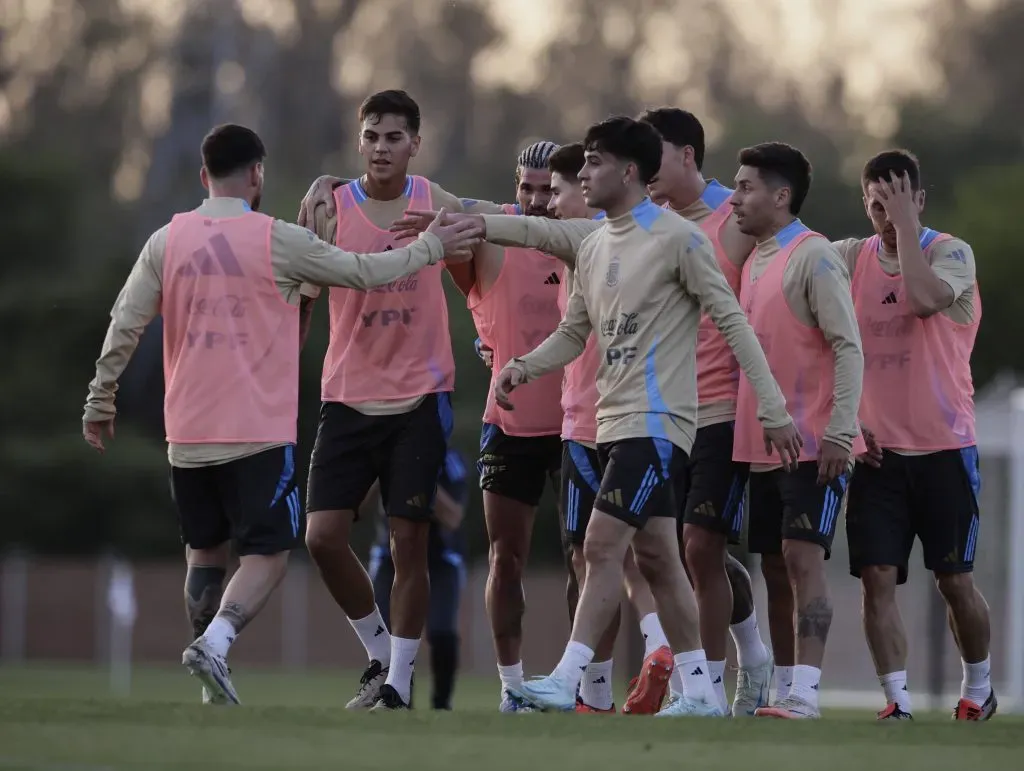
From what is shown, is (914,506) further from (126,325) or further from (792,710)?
(126,325)

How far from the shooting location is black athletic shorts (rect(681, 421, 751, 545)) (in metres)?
9.44

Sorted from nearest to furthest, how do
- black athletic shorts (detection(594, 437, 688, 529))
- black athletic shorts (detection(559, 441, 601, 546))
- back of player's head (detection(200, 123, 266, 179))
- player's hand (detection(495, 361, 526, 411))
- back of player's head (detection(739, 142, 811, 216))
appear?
black athletic shorts (detection(594, 437, 688, 529))
player's hand (detection(495, 361, 526, 411))
back of player's head (detection(200, 123, 266, 179))
black athletic shorts (detection(559, 441, 601, 546))
back of player's head (detection(739, 142, 811, 216))

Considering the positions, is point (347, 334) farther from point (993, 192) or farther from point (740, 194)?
point (993, 192)

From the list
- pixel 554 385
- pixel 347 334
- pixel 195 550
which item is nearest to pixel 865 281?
pixel 554 385

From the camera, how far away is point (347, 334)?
31.5 feet

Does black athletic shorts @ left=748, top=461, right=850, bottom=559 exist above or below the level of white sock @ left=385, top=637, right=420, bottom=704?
above

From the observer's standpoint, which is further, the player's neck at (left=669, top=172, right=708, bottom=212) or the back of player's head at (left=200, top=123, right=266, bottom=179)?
the player's neck at (left=669, top=172, right=708, bottom=212)

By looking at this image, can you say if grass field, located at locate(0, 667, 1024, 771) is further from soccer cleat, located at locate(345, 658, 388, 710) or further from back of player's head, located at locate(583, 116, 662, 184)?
back of player's head, located at locate(583, 116, 662, 184)

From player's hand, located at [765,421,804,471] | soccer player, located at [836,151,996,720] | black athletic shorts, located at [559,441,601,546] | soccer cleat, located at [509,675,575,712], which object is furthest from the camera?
soccer player, located at [836,151,996,720]

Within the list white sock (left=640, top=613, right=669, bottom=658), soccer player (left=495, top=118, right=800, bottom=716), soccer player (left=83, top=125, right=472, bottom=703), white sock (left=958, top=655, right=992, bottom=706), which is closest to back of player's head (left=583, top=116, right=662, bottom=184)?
soccer player (left=495, top=118, right=800, bottom=716)

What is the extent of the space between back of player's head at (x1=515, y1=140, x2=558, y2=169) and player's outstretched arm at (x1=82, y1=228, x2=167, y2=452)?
1.91m

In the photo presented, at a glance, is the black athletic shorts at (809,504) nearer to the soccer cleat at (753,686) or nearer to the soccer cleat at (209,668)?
the soccer cleat at (753,686)

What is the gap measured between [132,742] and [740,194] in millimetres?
4022

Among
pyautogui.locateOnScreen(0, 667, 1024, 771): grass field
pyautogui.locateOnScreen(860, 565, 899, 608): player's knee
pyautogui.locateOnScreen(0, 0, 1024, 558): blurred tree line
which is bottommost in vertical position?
pyautogui.locateOnScreen(0, 667, 1024, 771): grass field
